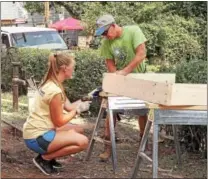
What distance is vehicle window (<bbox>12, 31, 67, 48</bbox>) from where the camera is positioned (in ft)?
43.0

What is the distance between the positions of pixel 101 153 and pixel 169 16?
16896mm

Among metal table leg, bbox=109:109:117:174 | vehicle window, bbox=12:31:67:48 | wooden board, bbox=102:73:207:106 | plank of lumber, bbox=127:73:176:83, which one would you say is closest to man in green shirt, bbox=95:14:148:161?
plank of lumber, bbox=127:73:176:83

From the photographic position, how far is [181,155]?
18.3ft

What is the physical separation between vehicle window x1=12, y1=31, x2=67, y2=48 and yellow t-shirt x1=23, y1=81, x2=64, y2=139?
8464 millimetres

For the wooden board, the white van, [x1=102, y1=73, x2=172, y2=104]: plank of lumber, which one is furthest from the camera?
the white van

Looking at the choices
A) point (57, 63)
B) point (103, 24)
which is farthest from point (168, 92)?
point (103, 24)

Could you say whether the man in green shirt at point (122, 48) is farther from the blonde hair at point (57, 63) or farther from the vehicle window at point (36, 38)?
the vehicle window at point (36, 38)

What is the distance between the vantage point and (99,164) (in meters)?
5.38

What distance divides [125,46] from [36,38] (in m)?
7.98

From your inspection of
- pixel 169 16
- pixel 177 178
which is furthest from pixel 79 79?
pixel 169 16

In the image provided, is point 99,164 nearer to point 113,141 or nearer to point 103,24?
point 113,141

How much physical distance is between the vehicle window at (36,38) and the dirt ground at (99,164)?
683 centimetres

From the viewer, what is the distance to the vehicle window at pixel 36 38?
43.0 feet

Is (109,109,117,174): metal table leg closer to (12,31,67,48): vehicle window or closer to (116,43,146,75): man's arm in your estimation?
(116,43,146,75): man's arm
